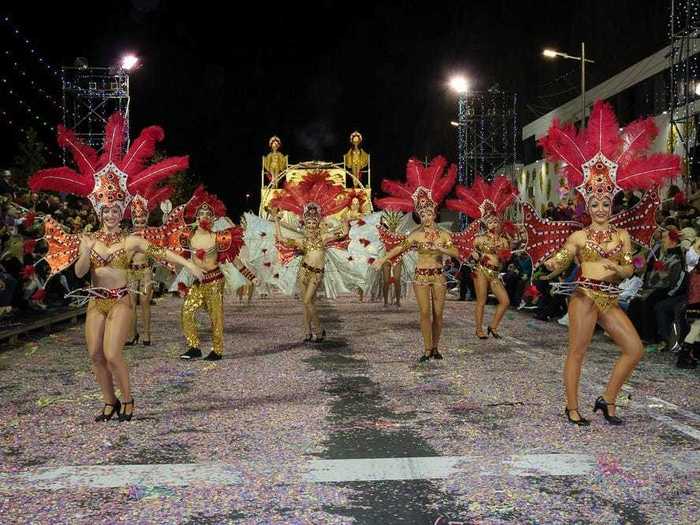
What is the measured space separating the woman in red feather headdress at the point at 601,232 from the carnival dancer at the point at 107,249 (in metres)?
3.13

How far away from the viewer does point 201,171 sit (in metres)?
60.3

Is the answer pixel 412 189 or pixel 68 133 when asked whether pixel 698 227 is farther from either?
pixel 68 133

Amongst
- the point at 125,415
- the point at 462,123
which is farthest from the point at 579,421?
the point at 462,123

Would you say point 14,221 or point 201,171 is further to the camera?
point 201,171

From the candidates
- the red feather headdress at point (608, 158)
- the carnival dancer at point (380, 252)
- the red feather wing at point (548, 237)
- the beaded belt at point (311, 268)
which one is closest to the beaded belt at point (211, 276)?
the beaded belt at point (311, 268)

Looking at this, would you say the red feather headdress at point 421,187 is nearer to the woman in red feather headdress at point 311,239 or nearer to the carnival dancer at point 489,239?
the carnival dancer at point 489,239

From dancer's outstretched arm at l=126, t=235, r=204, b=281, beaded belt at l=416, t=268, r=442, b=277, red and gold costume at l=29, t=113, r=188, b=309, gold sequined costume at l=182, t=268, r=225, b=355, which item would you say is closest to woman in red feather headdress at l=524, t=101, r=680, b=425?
dancer's outstretched arm at l=126, t=235, r=204, b=281

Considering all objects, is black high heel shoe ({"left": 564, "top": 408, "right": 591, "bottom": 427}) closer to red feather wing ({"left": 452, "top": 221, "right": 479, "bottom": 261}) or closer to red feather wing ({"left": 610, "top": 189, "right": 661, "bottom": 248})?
red feather wing ({"left": 610, "top": 189, "right": 661, "bottom": 248})

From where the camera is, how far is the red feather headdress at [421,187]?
11453mm

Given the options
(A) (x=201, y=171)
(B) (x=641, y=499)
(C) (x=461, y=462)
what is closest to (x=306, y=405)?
(C) (x=461, y=462)

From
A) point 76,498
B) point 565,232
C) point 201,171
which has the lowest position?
point 76,498

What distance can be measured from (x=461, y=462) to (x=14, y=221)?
1242 centimetres

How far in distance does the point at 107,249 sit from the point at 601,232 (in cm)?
410

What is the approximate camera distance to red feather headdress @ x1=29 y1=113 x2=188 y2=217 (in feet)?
24.6
